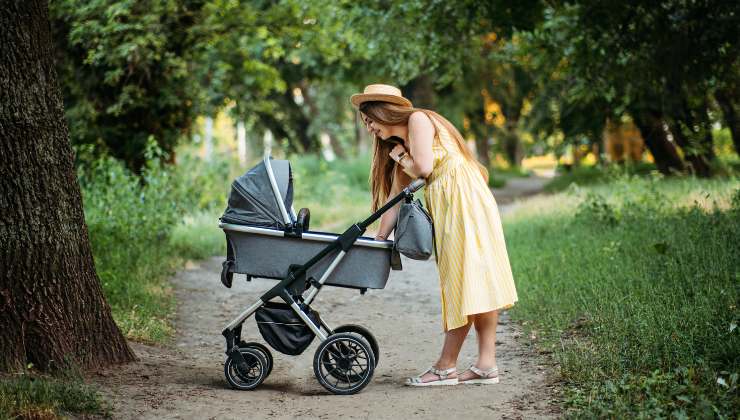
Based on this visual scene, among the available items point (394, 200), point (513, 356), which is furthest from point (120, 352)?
point (513, 356)

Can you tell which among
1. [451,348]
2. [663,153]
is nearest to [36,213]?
[451,348]

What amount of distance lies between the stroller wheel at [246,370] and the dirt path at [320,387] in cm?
9

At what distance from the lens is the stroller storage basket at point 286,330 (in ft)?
18.0

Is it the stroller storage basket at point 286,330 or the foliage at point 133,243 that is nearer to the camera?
the stroller storage basket at point 286,330

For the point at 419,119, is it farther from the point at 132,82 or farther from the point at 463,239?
the point at 132,82

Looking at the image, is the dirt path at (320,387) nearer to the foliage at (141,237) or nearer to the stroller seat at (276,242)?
the foliage at (141,237)

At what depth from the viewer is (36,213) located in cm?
541

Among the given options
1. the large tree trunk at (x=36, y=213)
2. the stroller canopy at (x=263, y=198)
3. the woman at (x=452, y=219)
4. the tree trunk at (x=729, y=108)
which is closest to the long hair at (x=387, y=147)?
the woman at (x=452, y=219)

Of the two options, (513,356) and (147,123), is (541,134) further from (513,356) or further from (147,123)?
(513,356)

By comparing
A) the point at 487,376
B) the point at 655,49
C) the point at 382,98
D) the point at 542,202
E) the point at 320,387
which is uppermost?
the point at 655,49

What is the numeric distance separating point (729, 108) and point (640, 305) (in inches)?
296

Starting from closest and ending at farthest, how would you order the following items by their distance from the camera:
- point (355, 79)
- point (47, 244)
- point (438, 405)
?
point (438, 405) → point (47, 244) → point (355, 79)

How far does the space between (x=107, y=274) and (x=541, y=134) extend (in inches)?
605

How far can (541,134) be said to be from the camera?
22.0 m
